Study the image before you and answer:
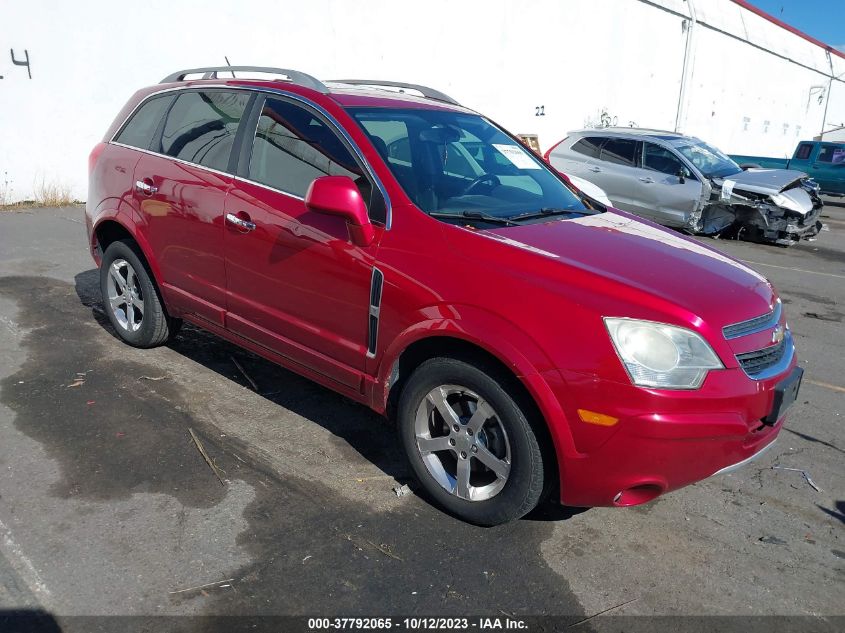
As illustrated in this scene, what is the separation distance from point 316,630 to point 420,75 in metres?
15.1

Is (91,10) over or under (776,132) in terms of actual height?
over

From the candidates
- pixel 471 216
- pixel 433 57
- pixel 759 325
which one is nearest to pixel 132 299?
pixel 471 216

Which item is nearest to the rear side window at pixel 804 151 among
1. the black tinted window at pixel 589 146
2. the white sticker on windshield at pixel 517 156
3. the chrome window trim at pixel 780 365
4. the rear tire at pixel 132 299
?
the black tinted window at pixel 589 146

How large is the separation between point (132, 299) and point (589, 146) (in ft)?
31.2

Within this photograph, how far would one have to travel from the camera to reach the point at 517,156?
14.6 ft

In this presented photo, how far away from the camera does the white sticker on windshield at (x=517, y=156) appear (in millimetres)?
4355

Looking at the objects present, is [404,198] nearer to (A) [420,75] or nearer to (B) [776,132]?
(A) [420,75]

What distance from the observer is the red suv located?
9.23ft

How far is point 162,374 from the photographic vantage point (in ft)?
15.9

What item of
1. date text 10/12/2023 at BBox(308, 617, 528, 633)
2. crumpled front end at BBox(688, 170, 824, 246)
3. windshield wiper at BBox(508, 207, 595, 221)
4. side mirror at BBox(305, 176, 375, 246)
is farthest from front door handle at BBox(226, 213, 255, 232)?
crumpled front end at BBox(688, 170, 824, 246)

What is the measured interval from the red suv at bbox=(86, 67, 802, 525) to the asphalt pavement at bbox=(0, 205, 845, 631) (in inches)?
13.8

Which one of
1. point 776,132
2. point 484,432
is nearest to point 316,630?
point 484,432

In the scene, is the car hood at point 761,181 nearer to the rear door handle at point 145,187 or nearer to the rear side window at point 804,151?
the rear side window at point 804,151

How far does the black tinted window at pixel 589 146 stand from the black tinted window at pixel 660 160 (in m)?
0.86
